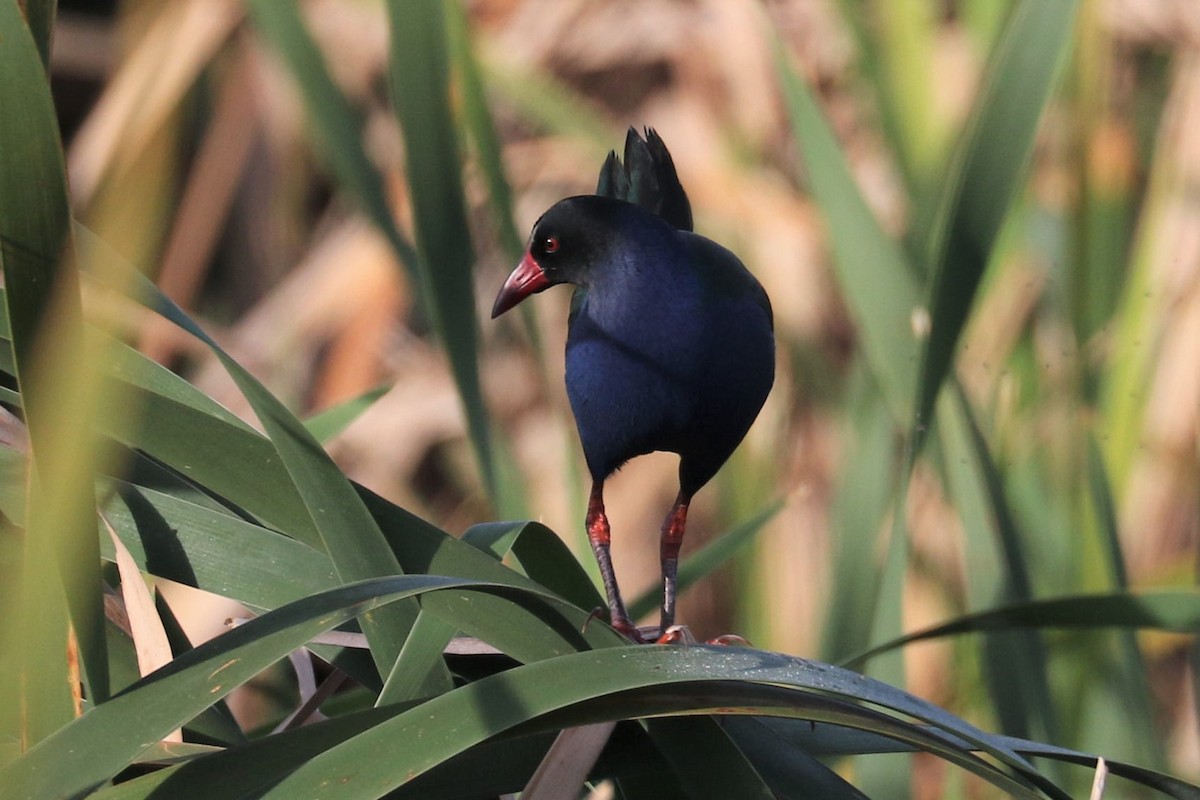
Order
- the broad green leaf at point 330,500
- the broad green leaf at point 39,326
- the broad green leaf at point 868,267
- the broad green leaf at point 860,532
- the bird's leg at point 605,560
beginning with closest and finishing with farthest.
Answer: the broad green leaf at point 39,326 → the broad green leaf at point 330,500 → the bird's leg at point 605,560 → the broad green leaf at point 868,267 → the broad green leaf at point 860,532

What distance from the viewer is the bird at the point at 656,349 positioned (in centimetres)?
119

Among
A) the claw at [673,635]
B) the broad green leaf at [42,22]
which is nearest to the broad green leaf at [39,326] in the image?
the broad green leaf at [42,22]

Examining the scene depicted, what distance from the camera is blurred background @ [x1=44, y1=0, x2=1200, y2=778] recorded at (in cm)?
162

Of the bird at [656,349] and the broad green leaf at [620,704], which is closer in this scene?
the broad green leaf at [620,704]

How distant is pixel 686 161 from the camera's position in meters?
2.71

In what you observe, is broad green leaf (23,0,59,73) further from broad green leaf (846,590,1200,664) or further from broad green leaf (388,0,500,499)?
broad green leaf (846,590,1200,664)

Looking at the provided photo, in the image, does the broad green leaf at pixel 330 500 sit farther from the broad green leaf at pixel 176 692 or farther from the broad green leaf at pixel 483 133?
the broad green leaf at pixel 483 133

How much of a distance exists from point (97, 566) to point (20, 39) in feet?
0.78

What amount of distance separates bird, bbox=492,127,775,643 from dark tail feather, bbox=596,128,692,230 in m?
0.11

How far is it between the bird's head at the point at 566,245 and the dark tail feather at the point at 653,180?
11 cm

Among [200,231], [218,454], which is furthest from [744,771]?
[200,231]

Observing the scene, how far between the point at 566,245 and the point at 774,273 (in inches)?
50.9

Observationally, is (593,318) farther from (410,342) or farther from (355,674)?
(410,342)

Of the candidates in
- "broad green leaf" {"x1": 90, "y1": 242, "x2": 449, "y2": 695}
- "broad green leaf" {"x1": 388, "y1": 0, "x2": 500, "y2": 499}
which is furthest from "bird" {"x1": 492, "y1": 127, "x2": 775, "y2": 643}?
"broad green leaf" {"x1": 90, "y1": 242, "x2": 449, "y2": 695}
